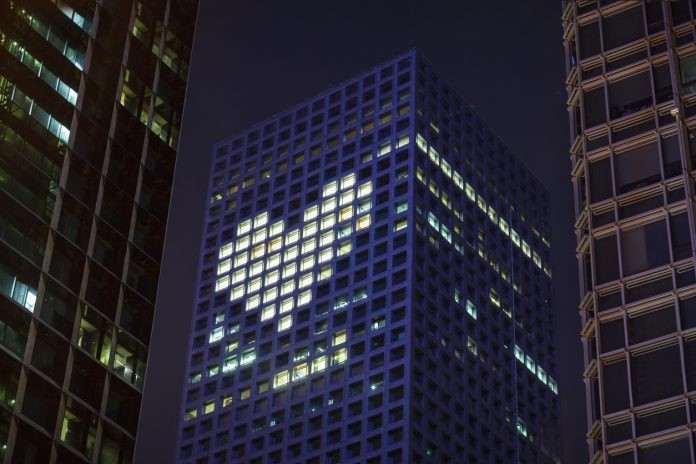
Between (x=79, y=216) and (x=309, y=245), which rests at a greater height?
(x=309, y=245)

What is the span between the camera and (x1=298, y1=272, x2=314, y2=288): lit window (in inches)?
6905

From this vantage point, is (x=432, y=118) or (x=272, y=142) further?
(x=272, y=142)

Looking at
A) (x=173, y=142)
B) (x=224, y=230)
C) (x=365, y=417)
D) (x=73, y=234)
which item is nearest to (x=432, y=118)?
(x=224, y=230)

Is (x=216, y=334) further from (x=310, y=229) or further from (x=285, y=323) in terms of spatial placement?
(x=310, y=229)

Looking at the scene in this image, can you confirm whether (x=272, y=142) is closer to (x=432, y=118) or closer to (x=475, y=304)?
(x=432, y=118)

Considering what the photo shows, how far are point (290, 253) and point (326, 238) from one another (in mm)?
5481

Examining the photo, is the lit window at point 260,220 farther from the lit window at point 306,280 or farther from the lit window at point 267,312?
the lit window at point 267,312

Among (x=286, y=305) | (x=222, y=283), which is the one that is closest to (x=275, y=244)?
(x=222, y=283)

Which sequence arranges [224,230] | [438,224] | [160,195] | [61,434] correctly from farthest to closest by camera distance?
1. [224,230]
2. [438,224]
3. [160,195]
4. [61,434]

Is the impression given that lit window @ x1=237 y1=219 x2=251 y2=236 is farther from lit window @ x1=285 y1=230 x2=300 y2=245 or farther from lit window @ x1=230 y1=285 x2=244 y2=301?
lit window @ x1=230 y1=285 x2=244 y2=301

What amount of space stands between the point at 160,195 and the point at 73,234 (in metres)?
9.77

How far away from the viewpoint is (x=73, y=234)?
76062 millimetres

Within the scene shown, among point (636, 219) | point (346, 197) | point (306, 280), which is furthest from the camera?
point (346, 197)

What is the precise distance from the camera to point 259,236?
186 metres
